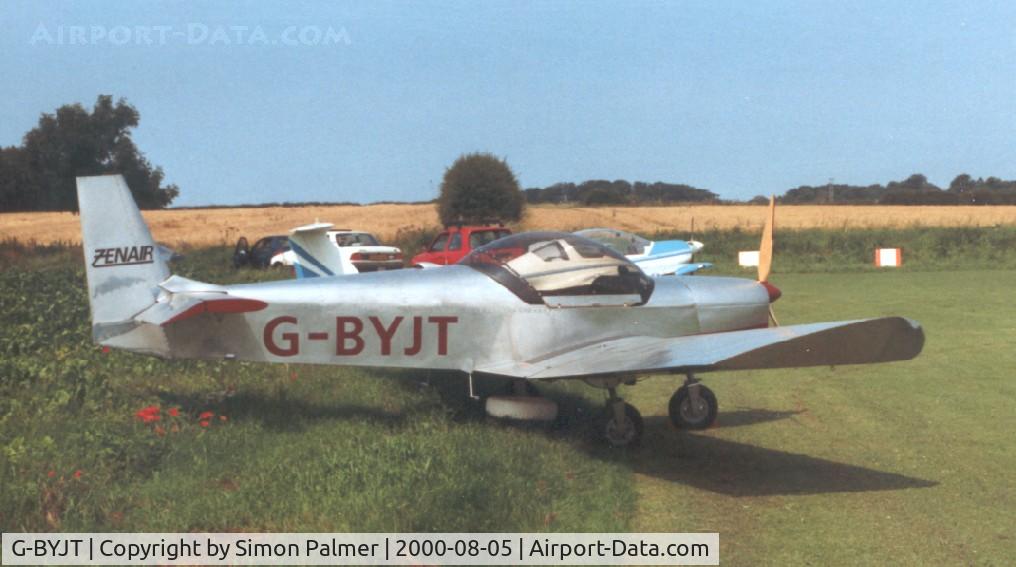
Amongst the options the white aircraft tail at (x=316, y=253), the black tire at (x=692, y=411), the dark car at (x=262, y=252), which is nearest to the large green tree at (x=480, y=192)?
the dark car at (x=262, y=252)

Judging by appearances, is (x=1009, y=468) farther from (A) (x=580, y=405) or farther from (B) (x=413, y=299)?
(B) (x=413, y=299)

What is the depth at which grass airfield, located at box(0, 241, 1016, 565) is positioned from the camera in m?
5.22

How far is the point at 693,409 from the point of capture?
8.25m

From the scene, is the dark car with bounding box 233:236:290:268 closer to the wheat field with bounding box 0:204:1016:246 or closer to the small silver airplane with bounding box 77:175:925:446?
the wheat field with bounding box 0:204:1016:246

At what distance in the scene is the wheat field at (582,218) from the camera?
144 ft

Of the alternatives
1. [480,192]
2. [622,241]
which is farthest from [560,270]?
[480,192]

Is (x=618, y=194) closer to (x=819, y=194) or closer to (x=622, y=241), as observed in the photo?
(x=819, y=194)

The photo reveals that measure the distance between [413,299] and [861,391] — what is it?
197 inches

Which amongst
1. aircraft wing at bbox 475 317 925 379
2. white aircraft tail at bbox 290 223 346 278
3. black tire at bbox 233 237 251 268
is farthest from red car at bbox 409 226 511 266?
aircraft wing at bbox 475 317 925 379

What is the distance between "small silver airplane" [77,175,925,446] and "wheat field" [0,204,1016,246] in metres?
32.0

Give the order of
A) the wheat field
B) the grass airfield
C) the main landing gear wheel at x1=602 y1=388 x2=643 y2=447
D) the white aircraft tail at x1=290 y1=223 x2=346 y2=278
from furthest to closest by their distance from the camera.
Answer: the wheat field < the white aircraft tail at x1=290 y1=223 x2=346 y2=278 < the main landing gear wheel at x1=602 y1=388 x2=643 y2=447 < the grass airfield

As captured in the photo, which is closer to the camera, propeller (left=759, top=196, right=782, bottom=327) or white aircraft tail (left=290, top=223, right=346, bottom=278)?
propeller (left=759, top=196, right=782, bottom=327)

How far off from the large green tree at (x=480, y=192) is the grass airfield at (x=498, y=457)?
3538 cm

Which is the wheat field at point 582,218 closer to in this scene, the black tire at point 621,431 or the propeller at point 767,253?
the propeller at point 767,253
